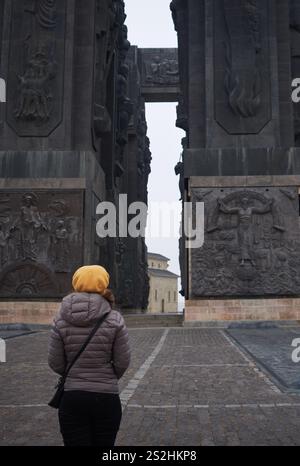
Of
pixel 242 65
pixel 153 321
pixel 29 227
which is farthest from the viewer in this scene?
pixel 153 321

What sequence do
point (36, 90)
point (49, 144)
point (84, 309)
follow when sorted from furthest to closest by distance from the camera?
point (36, 90) < point (49, 144) < point (84, 309)

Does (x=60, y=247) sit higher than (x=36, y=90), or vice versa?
(x=36, y=90)

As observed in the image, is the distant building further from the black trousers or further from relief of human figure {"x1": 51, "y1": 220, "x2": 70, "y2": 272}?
the black trousers

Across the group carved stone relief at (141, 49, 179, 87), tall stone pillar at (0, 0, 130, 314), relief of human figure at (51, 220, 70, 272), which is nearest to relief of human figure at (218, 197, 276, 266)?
tall stone pillar at (0, 0, 130, 314)

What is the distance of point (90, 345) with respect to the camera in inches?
126

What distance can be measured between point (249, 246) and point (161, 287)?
6038cm

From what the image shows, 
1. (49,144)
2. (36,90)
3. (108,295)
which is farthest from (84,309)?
(36,90)

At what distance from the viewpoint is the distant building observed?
3017 inches

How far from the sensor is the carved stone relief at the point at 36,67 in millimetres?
20328

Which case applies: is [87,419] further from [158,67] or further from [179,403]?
[158,67]

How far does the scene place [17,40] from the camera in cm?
2108

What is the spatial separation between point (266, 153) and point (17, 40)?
10665 millimetres

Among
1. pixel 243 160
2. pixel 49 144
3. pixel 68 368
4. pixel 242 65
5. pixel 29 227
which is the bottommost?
pixel 68 368
